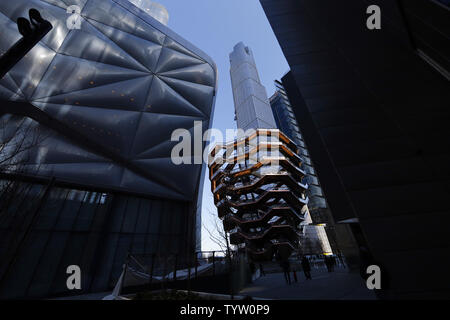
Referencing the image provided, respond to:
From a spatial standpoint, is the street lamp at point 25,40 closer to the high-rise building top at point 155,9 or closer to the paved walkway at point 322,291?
the paved walkway at point 322,291

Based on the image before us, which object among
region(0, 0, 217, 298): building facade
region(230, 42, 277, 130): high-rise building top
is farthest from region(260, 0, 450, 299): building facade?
region(230, 42, 277, 130): high-rise building top

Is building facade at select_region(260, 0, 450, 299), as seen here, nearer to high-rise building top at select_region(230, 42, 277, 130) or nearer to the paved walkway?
the paved walkway

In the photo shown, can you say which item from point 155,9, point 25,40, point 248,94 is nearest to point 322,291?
point 25,40

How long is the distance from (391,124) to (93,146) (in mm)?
21765

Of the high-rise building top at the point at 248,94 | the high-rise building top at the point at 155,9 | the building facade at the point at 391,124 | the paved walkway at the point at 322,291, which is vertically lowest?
the paved walkway at the point at 322,291

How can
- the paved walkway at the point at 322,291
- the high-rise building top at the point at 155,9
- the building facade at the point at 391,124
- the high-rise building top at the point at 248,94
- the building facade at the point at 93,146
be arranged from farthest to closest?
the high-rise building top at the point at 248,94 < the high-rise building top at the point at 155,9 < the building facade at the point at 93,146 < the paved walkway at the point at 322,291 < the building facade at the point at 391,124

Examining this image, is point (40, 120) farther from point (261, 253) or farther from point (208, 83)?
point (261, 253)

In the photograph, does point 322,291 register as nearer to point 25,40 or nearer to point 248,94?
point 25,40

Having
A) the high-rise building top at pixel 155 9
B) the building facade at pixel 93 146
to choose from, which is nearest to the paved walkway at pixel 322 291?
the building facade at pixel 93 146

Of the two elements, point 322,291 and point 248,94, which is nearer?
point 322,291

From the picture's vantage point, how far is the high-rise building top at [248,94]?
8269 centimetres

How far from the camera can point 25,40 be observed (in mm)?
3199

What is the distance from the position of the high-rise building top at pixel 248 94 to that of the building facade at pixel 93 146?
209 feet

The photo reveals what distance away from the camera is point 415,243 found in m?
4.30
